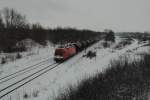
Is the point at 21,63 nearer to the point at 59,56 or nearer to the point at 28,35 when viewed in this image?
the point at 59,56

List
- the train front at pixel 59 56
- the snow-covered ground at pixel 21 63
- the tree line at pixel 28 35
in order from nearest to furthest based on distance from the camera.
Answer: the snow-covered ground at pixel 21 63 < the train front at pixel 59 56 < the tree line at pixel 28 35

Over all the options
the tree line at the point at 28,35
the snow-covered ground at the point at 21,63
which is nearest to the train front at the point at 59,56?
the snow-covered ground at the point at 21,63

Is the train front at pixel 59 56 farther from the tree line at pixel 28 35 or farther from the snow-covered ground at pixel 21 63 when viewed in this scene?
the tree line at pixel 28 35

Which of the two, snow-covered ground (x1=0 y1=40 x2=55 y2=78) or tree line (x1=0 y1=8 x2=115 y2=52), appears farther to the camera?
tree line (x1=0 y1=8 x2=115 y2=52)

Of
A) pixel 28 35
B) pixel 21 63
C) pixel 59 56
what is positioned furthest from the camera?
pixel 28 35

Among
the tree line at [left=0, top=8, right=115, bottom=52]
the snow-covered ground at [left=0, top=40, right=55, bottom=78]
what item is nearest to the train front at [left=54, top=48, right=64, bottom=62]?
the snow-covered ground at [left=0, top=40, right=55, bottom=78]

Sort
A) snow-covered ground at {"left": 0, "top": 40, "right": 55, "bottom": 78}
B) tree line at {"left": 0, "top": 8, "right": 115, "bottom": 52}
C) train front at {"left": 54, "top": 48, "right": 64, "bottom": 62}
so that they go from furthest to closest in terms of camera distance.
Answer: tree line at {"left": 0, "top": 8, "right": 115, "bottom": 52}
train front at {"left": 54, "top": 48, "right": 64, "bottom": 62}
snow-covered ground at {"left": 0, "top": 40, "right": 55, "bottom": 78}

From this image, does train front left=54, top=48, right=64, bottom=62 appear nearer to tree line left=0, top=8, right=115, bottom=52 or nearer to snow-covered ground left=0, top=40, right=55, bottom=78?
snow-covered ground left=0, top=40, right=55, bottom=78


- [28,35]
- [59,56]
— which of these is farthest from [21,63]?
[28,35]

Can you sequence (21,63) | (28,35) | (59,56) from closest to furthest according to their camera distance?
(21,63)
(59,56)
(28,35)

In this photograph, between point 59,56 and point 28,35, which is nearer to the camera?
point 59,56

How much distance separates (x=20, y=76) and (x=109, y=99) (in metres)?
6.74

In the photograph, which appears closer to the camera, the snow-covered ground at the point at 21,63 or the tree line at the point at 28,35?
the snow-covered ground at the point at 21,63

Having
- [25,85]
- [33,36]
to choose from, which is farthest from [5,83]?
[33,36]
